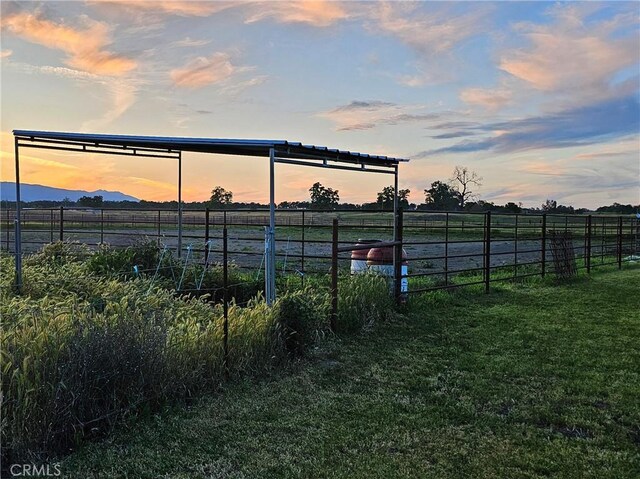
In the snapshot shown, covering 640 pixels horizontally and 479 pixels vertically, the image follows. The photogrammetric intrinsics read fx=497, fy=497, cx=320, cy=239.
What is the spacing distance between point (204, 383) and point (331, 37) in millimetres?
7130

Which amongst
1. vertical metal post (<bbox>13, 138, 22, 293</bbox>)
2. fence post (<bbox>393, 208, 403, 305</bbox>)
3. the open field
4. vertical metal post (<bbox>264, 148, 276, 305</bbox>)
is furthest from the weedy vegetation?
fence post (<bbox>393, 208, 403, 305</bbox>)

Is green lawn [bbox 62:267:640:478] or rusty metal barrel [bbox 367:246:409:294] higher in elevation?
rusty metal barrel [bbox 367:246:409:294]

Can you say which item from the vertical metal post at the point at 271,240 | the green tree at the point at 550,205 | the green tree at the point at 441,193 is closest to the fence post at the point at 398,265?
the vertical metal post at the point at 271,240

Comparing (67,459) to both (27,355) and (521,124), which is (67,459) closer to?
(27,355)

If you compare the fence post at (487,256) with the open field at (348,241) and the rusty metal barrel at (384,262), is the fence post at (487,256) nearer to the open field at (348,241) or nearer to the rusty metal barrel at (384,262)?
the open field at (348,241)

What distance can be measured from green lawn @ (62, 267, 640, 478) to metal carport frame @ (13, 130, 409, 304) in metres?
1.57

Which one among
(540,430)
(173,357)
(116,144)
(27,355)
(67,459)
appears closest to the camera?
(67,459)

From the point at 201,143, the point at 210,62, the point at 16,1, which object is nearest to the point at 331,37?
the point at 210,62

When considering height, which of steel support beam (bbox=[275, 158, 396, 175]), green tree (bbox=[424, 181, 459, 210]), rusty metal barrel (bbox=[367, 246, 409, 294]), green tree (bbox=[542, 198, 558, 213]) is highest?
green tree (bbox=[424, 181, 459, 210])

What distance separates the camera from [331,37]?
29.9 feet

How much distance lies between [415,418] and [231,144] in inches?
152

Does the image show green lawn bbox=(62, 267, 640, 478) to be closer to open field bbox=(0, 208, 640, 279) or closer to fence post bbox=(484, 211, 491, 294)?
open field bbox=(0, 208, 640, 279)

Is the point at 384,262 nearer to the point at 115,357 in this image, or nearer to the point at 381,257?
the point at 381,257

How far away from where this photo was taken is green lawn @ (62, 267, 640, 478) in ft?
9.70
